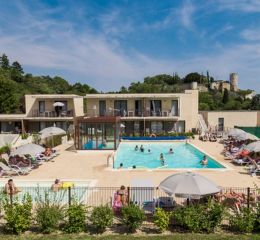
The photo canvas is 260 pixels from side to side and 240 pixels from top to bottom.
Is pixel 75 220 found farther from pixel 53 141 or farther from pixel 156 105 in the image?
pixel 156 105

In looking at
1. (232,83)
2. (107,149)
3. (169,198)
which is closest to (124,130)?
(107,149)

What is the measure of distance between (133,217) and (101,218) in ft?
3.68

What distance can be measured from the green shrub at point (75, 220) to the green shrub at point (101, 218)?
0.37 m

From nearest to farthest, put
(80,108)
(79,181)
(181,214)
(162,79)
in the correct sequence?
(181,214), (79,181), (80,108), (162,79)

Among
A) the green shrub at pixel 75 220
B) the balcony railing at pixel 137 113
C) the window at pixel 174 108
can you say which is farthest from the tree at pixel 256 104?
the green shrub at pixel 75 220

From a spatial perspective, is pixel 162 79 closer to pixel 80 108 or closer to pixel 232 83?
pixel 232 83

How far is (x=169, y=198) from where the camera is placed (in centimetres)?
1242

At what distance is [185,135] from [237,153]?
1481 centimetres

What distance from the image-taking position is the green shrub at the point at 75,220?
10.4 meters

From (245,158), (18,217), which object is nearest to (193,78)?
(245,158)

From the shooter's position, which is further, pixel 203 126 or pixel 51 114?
pixel 203 126

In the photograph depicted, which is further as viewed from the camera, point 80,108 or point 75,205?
point 80,108

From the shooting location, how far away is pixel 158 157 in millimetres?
28828

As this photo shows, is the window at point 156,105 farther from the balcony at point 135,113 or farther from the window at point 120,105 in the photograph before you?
the window at point 120,105
